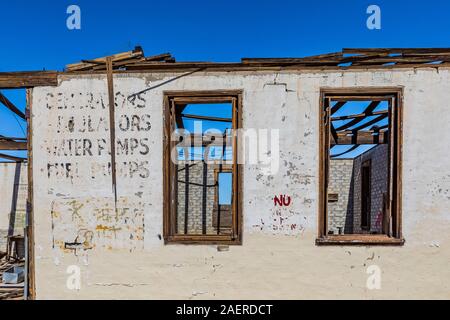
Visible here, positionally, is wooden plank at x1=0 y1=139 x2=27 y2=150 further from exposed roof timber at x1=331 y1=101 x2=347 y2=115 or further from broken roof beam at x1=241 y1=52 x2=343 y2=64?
exposed roof timber at x1=331 y1=101 x2=347 y2=115

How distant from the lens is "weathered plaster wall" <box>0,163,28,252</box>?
40.8ft

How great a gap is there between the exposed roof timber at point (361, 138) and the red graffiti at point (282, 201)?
128 inches

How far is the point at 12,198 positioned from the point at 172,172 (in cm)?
1060

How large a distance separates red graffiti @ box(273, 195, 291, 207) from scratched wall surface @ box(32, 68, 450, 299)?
39 mm

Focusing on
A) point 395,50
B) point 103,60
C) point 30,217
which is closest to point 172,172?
point 103,60

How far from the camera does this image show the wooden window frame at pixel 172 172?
465 centimetres

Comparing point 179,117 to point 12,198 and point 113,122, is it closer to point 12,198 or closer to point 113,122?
point 113,122

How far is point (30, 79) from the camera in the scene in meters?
4.80

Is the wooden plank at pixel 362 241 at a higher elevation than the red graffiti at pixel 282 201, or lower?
lower

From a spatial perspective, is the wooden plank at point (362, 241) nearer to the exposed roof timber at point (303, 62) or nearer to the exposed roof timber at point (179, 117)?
the exposed roof timber at point (303, 62)

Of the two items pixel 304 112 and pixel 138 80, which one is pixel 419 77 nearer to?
pixel 304 112

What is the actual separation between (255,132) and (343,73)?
1455 millimetres

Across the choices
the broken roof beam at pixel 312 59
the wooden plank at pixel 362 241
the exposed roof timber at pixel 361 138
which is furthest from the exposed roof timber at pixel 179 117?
the exposed roof timber at pixel 361 138

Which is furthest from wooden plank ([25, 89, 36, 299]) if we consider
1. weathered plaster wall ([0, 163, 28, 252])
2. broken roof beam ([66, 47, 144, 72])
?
weathered plaster wall ([0, 163, 28, 252])
